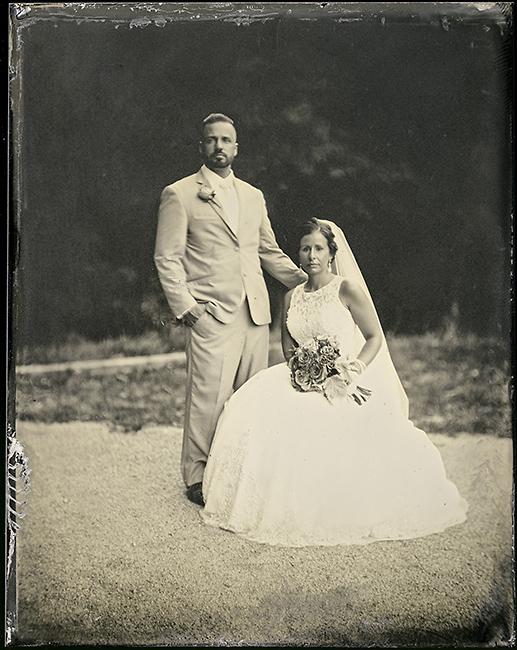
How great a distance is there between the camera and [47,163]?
3.08m

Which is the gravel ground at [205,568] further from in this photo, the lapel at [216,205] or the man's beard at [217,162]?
the man's beard at [217,162]

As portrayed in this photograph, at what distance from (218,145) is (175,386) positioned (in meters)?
1.17

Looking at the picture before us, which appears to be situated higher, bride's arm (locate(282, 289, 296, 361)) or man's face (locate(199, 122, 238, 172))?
man's face (locate(199, 122, 238, 172))

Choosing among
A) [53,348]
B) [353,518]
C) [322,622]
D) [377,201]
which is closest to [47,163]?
[53,348]

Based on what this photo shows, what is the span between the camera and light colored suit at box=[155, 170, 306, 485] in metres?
2.99

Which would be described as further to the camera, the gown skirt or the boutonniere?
the boutonniere

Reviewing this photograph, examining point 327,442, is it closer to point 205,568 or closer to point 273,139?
point 205,568

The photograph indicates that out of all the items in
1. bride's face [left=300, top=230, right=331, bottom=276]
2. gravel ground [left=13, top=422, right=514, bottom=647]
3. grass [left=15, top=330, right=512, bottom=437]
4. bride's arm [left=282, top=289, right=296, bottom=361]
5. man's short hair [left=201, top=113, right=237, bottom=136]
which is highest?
man's short hair [left=201, top=113, right=237, bottom=136]

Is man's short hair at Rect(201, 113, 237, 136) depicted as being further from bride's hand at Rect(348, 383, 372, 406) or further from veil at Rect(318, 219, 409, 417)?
bride's hand at Rect(348, 383, 372, 406)

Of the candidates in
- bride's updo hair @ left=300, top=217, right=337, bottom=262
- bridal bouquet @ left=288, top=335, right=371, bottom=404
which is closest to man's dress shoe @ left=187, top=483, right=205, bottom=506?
bridal bouquet @ left=288, top=335, right=371, bottom=404

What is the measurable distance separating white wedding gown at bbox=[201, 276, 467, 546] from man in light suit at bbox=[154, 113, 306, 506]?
0.10 metres

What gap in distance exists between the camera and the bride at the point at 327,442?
286cm

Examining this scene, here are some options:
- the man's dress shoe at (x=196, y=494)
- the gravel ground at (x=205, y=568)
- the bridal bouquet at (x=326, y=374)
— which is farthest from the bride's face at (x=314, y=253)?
the man's dress shoe at (x=196, y=494)

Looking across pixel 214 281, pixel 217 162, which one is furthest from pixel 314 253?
pixel 217 162
